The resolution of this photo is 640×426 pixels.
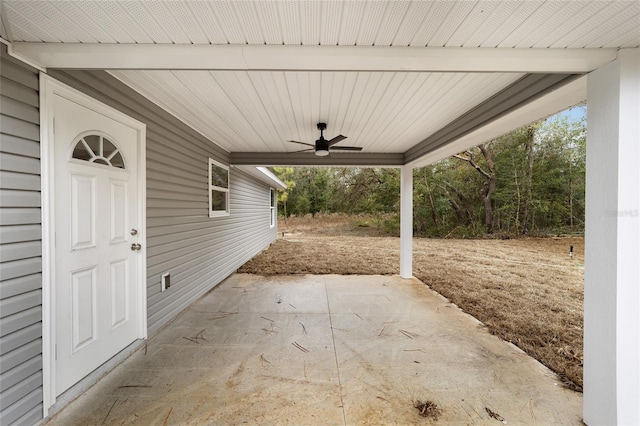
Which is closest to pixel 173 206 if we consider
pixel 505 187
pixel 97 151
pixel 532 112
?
pixel 97 151

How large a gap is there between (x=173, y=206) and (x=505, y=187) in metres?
14.5

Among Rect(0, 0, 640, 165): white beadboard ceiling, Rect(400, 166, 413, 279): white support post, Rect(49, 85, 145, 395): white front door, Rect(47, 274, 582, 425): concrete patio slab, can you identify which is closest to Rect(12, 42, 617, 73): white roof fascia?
Rect(0, 0, 640, 165): white beadboard ceiling

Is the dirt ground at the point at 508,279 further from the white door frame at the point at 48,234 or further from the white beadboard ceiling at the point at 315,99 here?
the white door frame at the point at 48,234

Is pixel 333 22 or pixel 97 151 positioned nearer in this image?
pixel 333 22

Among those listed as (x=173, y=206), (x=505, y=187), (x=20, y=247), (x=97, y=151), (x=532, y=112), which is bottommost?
(x=20, y=247)

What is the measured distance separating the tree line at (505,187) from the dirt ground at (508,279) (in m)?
2.01

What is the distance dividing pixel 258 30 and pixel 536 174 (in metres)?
15.0

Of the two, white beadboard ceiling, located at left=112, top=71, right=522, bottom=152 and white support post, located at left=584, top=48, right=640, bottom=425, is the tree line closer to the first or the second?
white beadboard ceiling, located at left=112, top=71, right=522, bottom=152

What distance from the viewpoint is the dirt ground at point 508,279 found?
9.09ft

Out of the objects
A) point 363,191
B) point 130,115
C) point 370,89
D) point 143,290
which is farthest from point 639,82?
point 363,191

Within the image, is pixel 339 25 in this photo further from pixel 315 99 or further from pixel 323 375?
pixel 323 375

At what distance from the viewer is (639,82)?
1.56 metres

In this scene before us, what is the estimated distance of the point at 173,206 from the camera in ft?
10.8

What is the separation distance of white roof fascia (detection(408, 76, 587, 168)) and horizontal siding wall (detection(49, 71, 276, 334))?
374cm
